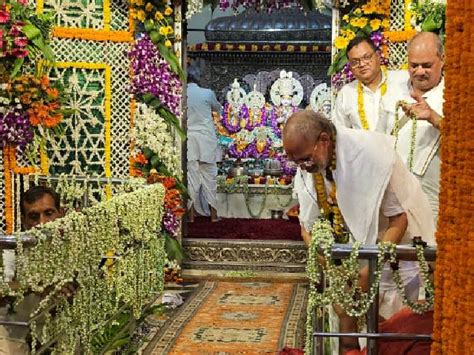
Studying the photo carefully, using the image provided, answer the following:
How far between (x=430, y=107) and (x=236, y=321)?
284 centimetres

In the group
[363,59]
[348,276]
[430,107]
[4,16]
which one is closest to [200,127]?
[4,16]

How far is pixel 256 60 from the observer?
40.5 feet

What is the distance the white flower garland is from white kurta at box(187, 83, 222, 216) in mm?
2289

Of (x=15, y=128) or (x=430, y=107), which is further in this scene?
(x=15, y=128)

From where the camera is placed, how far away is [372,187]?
306 cm

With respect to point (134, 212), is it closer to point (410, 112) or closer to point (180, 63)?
point (410, 112)

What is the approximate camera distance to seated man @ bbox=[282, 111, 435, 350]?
299 centimetres

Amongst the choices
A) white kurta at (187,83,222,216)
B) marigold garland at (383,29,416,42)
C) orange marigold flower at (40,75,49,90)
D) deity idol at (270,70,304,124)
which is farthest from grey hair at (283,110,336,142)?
deity idol at (270,70,304,124)

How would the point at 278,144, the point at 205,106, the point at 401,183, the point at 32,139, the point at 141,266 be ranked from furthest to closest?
the point at 278,144 < the point at 205,106 < the point at 32,139 < the point at 141,266 < the point at 401,183

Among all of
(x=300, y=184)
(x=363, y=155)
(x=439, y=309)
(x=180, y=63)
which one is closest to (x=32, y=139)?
(x=180, y=63)

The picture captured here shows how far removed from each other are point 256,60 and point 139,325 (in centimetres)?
780

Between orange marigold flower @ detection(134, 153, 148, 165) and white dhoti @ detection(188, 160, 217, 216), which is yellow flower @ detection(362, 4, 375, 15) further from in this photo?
white dhoti @ detection(188, 160, 217, 216)

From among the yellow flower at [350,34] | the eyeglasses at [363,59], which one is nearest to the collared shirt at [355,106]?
the eyeglasses at [363,59]

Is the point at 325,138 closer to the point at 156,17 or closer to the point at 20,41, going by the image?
the point at 20,41
